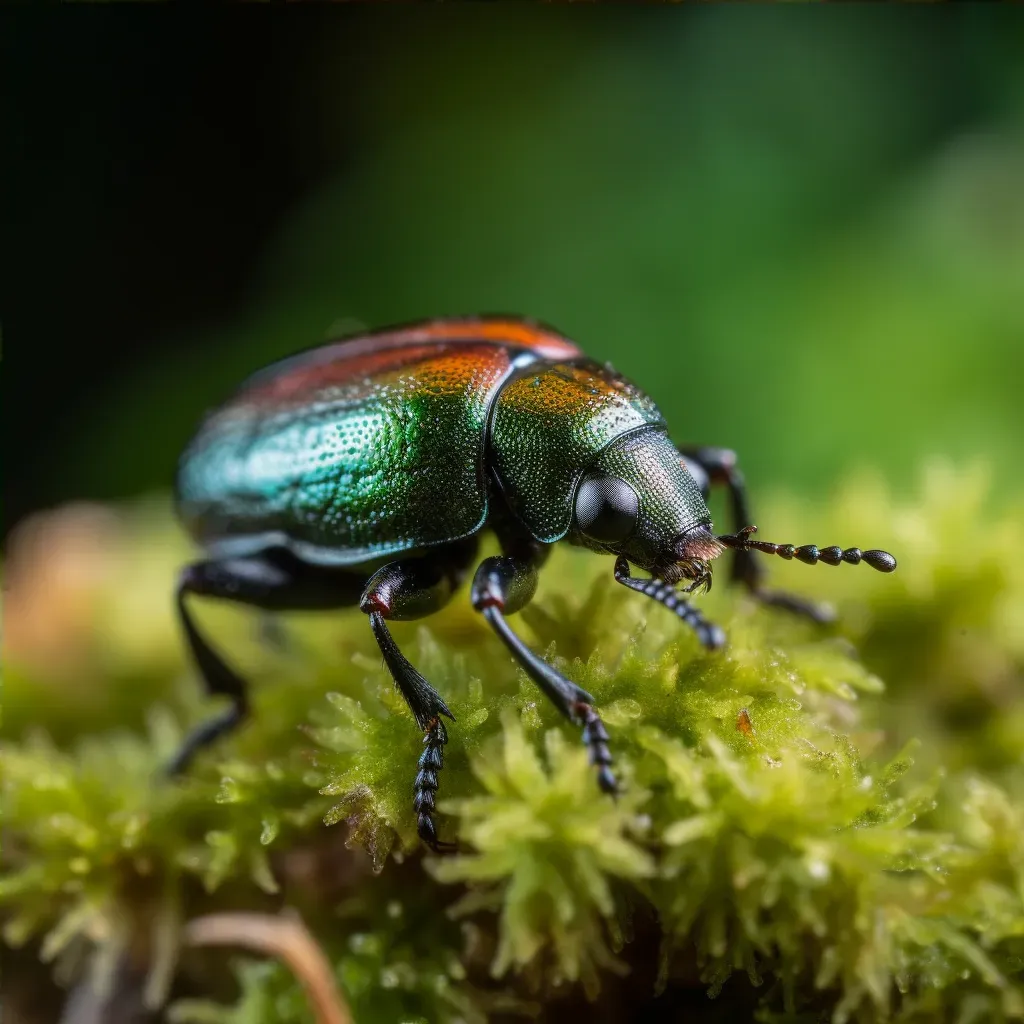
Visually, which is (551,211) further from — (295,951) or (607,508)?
(295,951)

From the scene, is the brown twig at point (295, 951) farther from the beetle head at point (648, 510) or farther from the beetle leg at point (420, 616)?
the beetle head at point (648, 510)

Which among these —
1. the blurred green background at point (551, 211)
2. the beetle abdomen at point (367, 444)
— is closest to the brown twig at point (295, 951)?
the beetle abdomen at point (367, 444)

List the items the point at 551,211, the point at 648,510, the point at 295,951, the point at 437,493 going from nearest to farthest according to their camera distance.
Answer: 1. the point at 295,951
2. the point at 648,510
3. the point at 437,493
4. the point at 551,211

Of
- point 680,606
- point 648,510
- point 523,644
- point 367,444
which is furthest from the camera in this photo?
point 367,444

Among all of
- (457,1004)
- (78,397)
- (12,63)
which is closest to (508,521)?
(457,1004)

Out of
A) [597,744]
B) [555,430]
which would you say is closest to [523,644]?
[597,744]

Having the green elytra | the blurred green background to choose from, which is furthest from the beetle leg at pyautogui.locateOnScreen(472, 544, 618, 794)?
the blurred green background
